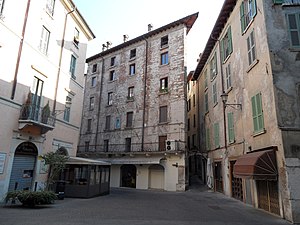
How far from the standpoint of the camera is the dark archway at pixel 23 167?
447 inches

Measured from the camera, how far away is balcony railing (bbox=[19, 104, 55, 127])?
37.7 feet

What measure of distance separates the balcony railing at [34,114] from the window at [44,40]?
3.64 m

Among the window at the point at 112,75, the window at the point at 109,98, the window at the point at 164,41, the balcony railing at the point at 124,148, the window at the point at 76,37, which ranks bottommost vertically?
the balcony railing at the point at 124,148

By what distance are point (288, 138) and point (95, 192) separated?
11407 mm

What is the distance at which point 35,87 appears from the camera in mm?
13008

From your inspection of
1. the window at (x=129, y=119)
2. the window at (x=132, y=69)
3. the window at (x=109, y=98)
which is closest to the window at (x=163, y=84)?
the window at (x=132, y=69)

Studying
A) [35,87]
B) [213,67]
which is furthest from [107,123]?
[35,87]

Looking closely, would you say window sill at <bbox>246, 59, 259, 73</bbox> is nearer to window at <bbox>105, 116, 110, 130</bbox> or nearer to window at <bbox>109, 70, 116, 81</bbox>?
window at <bbox>105, 116, 110, 130</bbox>

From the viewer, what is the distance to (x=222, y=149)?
16844 mm

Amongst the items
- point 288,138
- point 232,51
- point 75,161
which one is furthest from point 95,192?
point 232,51

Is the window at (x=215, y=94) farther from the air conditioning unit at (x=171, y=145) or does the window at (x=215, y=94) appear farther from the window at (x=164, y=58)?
the window at (x=164, y=58)

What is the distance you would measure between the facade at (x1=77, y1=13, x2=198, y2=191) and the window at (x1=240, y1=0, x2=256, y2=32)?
33.0ft

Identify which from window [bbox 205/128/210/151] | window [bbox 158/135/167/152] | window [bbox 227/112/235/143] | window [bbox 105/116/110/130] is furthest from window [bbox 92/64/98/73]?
window [bbox 227/112/235/143]

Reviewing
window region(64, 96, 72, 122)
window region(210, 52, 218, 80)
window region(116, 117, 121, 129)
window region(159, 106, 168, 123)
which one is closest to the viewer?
window region(64, 96, 72, 122)
